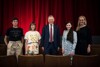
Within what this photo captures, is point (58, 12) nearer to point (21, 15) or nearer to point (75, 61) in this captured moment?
point (21, 15)

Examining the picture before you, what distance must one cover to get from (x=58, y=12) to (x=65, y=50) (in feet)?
10.8

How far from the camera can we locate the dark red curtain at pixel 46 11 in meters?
8.27

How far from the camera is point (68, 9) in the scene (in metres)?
8.42

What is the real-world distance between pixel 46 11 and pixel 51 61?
4179 millimetres

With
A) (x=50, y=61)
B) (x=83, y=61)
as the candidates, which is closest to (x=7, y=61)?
(x=50, y=61)

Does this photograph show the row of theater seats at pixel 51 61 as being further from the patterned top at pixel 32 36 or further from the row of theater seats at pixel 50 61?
the patterned top at pixel 32 36

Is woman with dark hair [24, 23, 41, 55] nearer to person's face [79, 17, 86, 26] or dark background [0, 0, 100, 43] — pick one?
person's face [79, 17, 86, 26]

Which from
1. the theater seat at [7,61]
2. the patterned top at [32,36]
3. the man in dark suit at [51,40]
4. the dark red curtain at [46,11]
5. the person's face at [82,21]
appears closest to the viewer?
the theater seat at [7,61]

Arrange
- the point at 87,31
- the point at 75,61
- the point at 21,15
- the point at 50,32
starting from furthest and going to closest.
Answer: the point at 21,15 → the point at 50,32 → the point at 87,31 → the point at 75,61

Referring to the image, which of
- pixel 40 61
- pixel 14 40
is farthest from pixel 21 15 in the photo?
pixel 40 61

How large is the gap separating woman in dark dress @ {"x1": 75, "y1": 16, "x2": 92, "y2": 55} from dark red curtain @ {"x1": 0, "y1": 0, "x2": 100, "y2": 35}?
9.56 ft

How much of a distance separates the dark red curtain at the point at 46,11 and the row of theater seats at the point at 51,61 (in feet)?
12.5

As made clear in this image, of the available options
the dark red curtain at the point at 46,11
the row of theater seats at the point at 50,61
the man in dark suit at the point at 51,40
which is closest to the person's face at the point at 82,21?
the man in dark suit at the point at 51,40

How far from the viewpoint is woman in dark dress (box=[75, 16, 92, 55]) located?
532 cm
